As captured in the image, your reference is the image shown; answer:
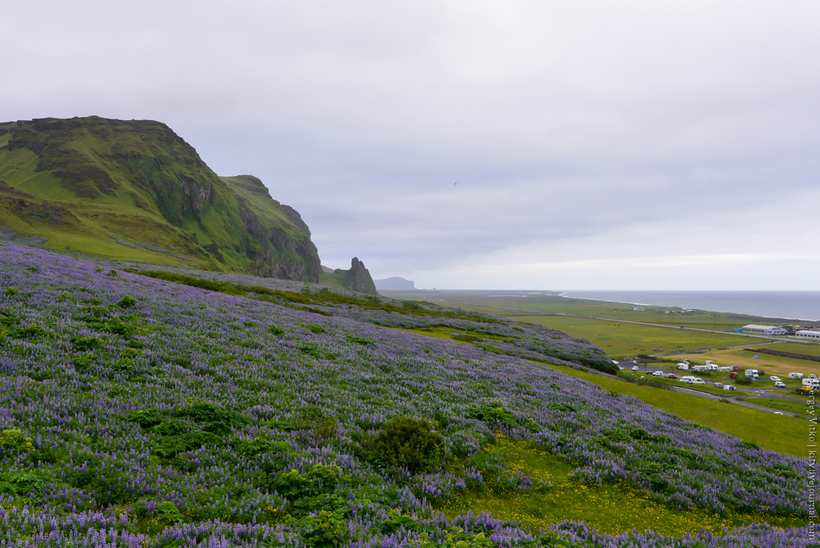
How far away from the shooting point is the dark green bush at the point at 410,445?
8.58m

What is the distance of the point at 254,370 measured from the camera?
506 inches

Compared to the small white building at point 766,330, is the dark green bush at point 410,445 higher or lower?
higher

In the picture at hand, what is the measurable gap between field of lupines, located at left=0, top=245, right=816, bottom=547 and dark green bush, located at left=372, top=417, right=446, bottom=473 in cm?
6

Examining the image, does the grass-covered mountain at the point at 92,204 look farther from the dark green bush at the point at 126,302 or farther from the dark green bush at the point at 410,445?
the dark green bush at the point at 410,445

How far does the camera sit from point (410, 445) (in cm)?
883

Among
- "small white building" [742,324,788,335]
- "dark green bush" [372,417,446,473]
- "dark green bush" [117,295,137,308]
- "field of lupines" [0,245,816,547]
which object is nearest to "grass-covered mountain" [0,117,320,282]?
"dark green bush" [117,295,137,308]

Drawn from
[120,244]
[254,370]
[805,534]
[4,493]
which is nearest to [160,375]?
[254,370]

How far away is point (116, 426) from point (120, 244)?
111008 mm

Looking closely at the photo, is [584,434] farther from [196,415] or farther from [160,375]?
[160,375]

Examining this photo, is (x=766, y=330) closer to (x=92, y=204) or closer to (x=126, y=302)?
(x=126, y=302)

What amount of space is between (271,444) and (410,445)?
129 inches

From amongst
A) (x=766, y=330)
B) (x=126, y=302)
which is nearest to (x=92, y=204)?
(x=126, y=302)

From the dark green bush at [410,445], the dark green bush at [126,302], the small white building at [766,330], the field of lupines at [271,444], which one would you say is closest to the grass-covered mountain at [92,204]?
the dark green bush at [126,302]

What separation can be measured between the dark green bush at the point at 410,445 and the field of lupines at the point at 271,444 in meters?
0.06
